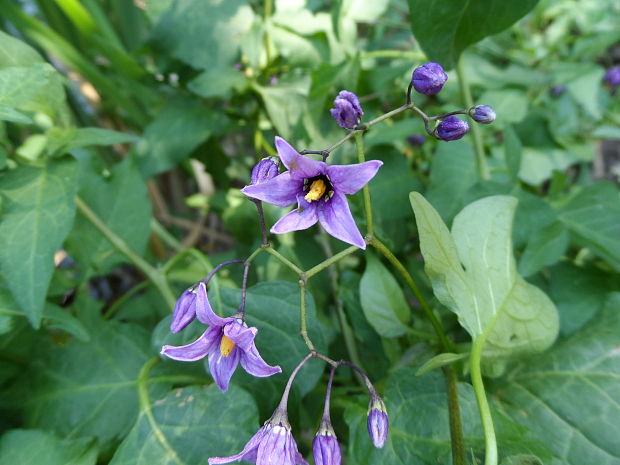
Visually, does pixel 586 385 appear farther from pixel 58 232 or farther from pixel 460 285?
pixel 58 232

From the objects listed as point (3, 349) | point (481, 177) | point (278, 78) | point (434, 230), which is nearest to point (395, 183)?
point (481, 177)

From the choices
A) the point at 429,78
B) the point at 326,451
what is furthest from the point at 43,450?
the point at 429,78

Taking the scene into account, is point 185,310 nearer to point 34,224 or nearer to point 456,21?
point 34,224

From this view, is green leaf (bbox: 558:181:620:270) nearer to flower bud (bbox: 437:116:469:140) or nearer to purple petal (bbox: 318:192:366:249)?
flower bud (bbox: 437:116:469:140)

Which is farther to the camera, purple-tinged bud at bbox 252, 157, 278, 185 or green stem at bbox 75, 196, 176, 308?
green stem at bbox 75, 196, 176, 308

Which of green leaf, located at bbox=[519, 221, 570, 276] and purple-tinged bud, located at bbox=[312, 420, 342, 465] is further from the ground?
purple-tinged bud, located at bbox=[312, 420, 342, 465]

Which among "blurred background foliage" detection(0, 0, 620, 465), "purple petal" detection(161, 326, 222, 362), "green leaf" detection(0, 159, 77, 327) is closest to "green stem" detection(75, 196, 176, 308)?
"blurred background foliage" detection(0, 0, 620, 465)
